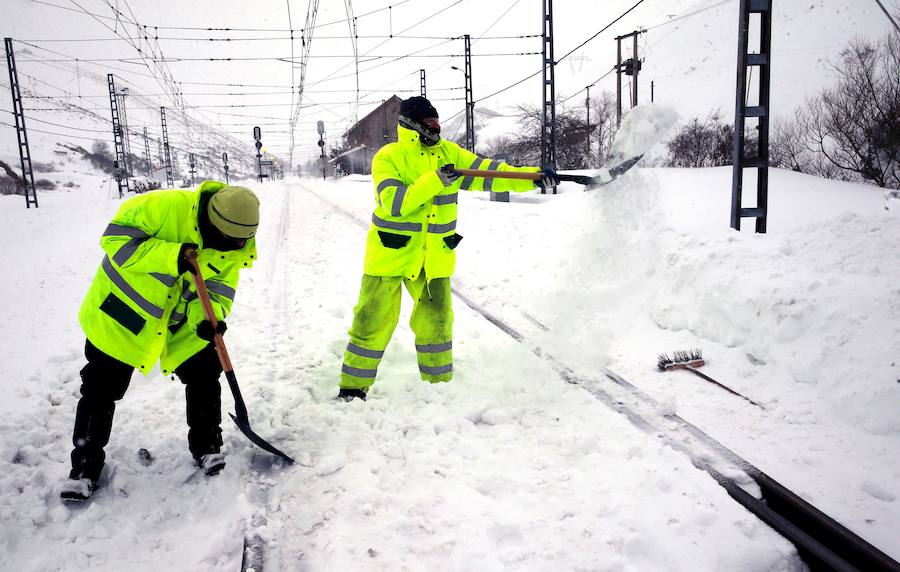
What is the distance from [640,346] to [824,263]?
1.67 meters

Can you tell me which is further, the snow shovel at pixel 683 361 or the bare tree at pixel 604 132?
the bare tree at pixel 604 132

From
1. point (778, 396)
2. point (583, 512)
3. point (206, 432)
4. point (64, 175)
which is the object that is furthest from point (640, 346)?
point (64, 175)

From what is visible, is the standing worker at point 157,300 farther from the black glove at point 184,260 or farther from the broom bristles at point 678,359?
the broom bristles at point 678,359

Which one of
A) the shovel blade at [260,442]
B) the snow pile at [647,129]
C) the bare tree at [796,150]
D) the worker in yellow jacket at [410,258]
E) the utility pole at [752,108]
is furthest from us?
the bare tree at [796,150]

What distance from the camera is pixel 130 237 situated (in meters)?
2.53

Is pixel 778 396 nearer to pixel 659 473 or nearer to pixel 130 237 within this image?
pixel 659 473

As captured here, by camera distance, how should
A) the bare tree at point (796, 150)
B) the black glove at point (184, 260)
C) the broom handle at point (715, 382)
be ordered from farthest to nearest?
1. the bare tree at point (796, 150)
2. the broom handle at point (715, 382)
3. the black glove at point (184, 260)

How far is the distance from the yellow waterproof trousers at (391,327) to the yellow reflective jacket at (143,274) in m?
1.05

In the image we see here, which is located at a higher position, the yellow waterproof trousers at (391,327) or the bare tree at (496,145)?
the bare tree at (496,145)

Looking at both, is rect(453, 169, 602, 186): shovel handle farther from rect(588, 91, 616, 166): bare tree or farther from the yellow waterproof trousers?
rect(588, 91, 616, 166): bare tree

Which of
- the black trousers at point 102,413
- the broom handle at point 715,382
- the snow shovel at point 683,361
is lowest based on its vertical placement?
the broom handle at point 715,382

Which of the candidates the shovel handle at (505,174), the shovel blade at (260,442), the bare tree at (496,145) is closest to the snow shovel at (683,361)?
the shovel handle at (505,174)

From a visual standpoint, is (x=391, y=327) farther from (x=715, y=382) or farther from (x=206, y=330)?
(x=715, y=382)

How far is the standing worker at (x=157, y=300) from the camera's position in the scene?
2.52 metres
